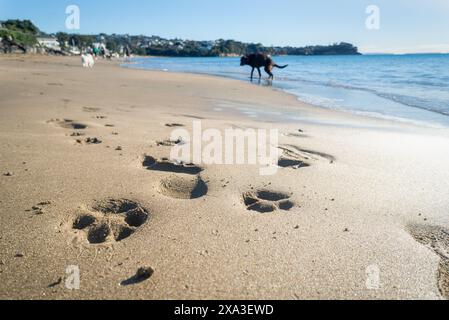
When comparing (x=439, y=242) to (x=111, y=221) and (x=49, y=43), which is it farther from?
(x=49, y=43)

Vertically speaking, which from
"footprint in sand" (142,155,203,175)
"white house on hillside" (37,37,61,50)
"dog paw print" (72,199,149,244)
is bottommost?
"dog paw print" (72,199,149,244)

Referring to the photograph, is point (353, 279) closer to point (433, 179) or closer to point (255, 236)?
point (255, 236)

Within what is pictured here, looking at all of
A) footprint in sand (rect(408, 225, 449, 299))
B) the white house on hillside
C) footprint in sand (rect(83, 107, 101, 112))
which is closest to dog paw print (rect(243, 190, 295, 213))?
footprint in sand (rect(408, 225, 449, 299))

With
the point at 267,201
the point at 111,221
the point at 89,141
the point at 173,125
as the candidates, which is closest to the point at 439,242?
the point at 267,201

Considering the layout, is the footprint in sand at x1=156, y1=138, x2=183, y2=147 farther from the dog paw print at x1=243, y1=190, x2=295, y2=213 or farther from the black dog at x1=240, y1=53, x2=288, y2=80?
the black dog at x1=240, y1=53, x2=288, y2=80

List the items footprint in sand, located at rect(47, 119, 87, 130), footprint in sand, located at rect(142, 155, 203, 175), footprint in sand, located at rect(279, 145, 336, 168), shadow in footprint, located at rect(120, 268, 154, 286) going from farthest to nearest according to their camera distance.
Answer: footprint in sand, located at rect(47, 119, 87, 130) → footprint in sand, located at rect(279, 145, 336, 168) → footprint in sand, located at rect(142, 155, 203, 175) → shadow in footprint, located at rect(120, 268, 154, 286)

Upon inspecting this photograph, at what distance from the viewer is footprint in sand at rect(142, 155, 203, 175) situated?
2.86 metres

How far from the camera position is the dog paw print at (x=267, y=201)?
2256 millimetres

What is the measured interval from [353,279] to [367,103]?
315 inches

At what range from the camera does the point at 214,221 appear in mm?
2012

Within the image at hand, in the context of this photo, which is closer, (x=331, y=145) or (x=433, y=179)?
(x=433, y=179)

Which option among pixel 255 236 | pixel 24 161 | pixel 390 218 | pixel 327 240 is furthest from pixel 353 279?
pixel 24 161

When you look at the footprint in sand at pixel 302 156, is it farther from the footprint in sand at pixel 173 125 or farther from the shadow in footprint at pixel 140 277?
the shadow in footprint at pixel 140 277

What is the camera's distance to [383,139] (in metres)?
4.31
